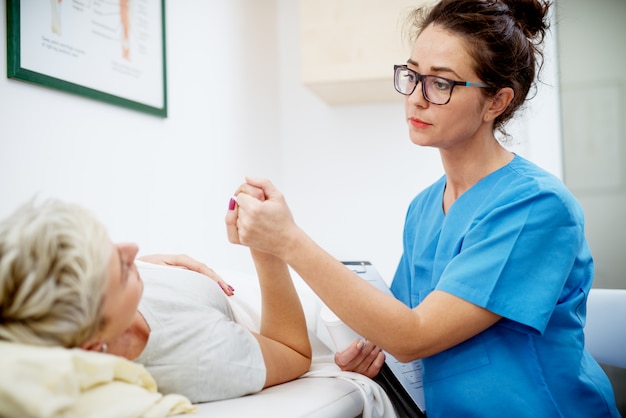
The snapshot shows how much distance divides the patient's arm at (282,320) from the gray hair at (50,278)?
1.62 ft

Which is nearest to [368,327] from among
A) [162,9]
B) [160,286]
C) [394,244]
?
[160,286]

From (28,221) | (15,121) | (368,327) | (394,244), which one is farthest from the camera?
(394,244)

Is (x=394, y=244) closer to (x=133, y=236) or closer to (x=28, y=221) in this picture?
(x=133, y=236)

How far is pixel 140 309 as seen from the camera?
3.72 ft

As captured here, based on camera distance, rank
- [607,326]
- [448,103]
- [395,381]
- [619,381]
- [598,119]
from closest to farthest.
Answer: [448,103]
[395,381]
[607,326]
[619,381]
[598,119]

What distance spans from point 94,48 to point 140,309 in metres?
1.02

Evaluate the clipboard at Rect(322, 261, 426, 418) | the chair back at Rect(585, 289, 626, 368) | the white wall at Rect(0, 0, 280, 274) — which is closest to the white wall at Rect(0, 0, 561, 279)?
the white wall at Rect(0, 0, 280, 274)

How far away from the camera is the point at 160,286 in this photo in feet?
4.11

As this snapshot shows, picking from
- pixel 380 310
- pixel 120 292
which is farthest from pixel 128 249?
pixel 380 310

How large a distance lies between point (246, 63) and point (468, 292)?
199 cm

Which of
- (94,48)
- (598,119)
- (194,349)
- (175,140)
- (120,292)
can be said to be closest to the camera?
(120,292)

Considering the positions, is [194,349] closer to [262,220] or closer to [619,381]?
[262,220]

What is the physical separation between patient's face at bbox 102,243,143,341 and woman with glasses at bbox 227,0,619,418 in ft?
0.78

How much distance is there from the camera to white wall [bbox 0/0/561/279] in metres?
1.66
